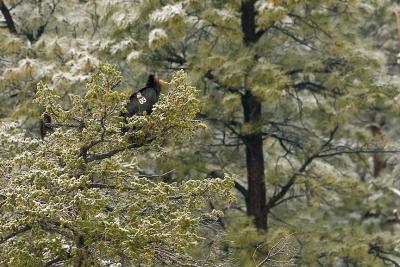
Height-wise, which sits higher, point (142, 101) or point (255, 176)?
point (255, 176)

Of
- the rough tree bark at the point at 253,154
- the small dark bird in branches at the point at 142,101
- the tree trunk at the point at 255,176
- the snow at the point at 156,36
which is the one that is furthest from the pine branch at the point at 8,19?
the small dark bird in branches at the point at 142,101

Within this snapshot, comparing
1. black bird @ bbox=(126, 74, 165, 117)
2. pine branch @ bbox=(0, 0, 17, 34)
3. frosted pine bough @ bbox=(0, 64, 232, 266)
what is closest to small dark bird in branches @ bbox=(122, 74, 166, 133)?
black bird @ bbox=(126, 74, 165, 117)

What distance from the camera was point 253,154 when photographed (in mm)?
10891

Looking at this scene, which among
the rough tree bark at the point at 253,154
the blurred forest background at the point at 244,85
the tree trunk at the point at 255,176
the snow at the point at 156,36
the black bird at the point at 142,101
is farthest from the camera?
the tree trunk at the point at 255,176

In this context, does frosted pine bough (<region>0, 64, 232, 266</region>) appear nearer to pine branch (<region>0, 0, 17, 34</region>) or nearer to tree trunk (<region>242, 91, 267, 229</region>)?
tree trunk (<region>242, 91, 267, 229</region>)

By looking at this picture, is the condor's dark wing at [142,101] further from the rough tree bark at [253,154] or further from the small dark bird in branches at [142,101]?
the rough tree bark at [253,154]

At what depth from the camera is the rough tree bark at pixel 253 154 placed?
10688mm

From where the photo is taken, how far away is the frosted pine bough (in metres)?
5.59

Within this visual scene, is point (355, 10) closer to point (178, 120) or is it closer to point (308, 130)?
point (308, 130)

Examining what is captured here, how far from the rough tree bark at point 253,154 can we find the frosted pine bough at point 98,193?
461 centimetres

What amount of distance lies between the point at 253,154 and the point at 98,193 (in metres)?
5.42

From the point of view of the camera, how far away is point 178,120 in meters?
5.88

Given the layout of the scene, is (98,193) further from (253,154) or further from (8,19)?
(8,19)

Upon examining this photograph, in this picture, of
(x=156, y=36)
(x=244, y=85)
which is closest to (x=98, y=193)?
(x=156, y=36)
